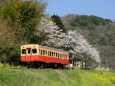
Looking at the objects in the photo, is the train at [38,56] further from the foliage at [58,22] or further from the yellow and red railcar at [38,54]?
the foliage at [58,22]

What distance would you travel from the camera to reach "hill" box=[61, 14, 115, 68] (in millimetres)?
85125

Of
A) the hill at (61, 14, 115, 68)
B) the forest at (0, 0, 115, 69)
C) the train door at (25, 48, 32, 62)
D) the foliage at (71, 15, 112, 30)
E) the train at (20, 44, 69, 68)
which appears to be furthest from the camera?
the foliage at (71, 15, 112, 30)

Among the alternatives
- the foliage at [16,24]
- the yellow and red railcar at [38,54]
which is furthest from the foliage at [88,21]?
the yellow and red railcar at [38,54]

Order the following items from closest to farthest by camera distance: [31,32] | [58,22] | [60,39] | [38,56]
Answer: [38,56] → [31,32] → [60,39] → [58,22]

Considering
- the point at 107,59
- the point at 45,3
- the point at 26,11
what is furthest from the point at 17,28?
the point at 107,59

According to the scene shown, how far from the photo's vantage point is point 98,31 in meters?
98.1

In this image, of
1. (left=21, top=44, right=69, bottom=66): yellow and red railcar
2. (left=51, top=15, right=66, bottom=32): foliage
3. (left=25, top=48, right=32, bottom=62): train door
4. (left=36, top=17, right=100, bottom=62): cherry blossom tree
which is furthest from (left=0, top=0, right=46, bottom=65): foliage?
(left=51, top=15, right=66, bottom=32): foliage

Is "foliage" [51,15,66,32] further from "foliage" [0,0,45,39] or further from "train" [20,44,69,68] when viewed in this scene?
"train" [20,44,69,68]

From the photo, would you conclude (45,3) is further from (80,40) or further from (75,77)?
(75,77)

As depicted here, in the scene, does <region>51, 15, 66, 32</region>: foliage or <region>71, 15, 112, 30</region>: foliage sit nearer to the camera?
<region>51, 15, 66, 32</region>: foliage

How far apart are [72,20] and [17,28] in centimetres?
6878

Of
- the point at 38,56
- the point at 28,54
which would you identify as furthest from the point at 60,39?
the point at 38,56

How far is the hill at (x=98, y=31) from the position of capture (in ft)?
279

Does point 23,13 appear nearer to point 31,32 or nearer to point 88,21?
point 31,32
